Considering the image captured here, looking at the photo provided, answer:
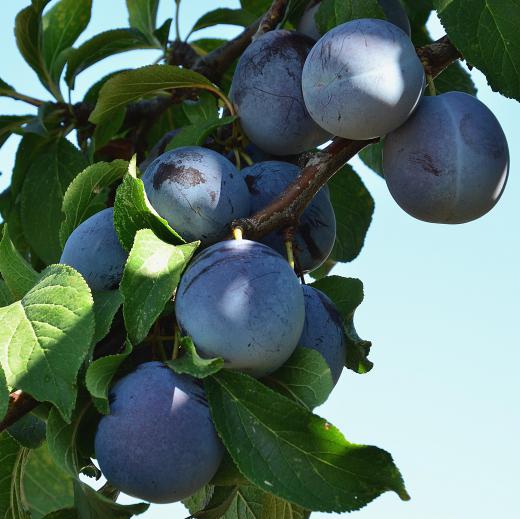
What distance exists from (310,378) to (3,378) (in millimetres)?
281

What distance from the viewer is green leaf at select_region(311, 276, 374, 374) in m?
1.00

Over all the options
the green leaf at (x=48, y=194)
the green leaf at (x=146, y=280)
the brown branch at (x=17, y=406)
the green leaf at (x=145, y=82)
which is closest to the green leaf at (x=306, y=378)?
the green leaf at (x=146, y=280)

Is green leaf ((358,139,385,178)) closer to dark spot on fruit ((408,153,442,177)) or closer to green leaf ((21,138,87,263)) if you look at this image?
dark spot on fruit ((408,153,442,177))

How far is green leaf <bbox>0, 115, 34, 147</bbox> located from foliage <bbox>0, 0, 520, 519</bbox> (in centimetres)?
19

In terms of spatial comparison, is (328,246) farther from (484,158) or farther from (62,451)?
(62,451)

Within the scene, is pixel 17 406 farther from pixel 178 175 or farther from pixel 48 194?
pixel 48 194

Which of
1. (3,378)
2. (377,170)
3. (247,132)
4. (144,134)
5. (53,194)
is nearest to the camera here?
(3,378)

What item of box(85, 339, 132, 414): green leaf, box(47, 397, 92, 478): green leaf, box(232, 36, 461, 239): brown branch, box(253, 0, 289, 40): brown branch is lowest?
box(47, 397, 92, 478): green leaf

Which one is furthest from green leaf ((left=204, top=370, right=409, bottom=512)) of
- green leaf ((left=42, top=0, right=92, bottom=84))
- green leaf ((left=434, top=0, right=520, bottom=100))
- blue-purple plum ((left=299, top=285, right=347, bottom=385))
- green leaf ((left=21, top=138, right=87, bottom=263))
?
green leaf ((left=42, top=0, right=92, bottom=84))

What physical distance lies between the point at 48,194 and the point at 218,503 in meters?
0.77

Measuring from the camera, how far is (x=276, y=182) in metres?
1.01

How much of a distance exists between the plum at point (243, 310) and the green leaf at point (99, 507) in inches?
7.0

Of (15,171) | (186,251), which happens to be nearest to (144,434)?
(186,251)

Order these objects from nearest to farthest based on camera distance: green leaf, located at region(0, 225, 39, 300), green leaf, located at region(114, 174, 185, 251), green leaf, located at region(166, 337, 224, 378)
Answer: green leaf, located at region(166, 337, 224, 378) < green leaf, located at region(114, 174, 185, 251) < green leaf, located at region(0, 225, 39, 300)
